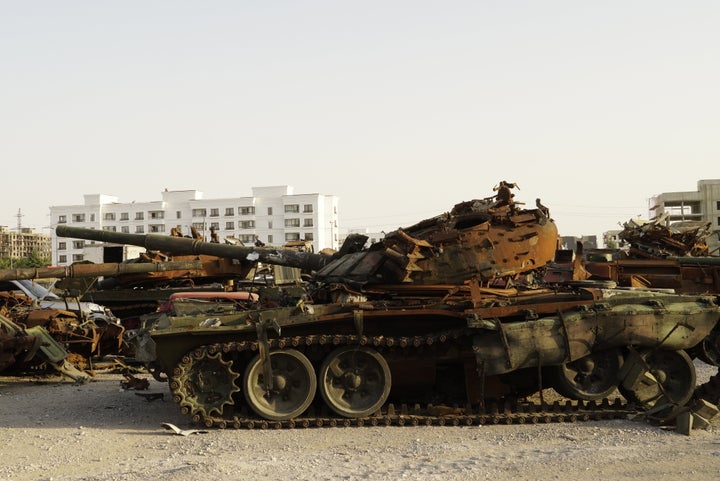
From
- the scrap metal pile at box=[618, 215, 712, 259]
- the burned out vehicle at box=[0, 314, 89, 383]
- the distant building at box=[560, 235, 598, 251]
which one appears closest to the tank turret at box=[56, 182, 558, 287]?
the burned out vehicle at box=[0, 314, 89, 383]

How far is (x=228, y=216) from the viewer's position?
10738cm

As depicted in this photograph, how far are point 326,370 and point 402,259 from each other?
199cm

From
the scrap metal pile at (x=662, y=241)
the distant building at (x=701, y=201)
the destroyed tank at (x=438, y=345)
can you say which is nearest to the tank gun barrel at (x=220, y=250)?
the destroyed tank at (x=438, y=345)

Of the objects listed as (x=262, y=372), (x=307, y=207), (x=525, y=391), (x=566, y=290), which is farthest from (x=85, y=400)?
(x=307, y=207)

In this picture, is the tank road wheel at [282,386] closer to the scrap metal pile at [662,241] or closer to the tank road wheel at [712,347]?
the tank road wheel at [712,347]

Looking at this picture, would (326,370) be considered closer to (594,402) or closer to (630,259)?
(594,402)

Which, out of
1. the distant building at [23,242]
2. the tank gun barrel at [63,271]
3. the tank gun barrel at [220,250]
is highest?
the distant building at [23,242]

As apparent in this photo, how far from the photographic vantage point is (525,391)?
12.1m

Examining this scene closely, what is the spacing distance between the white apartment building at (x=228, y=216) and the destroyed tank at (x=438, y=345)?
305ft

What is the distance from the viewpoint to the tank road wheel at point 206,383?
10633 millimetres

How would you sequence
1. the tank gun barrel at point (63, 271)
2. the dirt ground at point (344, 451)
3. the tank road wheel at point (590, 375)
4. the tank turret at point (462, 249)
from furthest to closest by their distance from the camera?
the tank gun barrel at point (63, 271), the tank turret at point (462, 249), the tank road wheel at point (590, 375), the dirt ground at point (344, 451)

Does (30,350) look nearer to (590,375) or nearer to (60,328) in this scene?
(60,328)

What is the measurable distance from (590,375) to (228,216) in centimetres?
9852

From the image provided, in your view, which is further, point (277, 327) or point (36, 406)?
point (36, 406)
